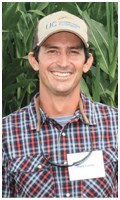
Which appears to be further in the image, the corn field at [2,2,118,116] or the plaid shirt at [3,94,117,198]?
the corn field at [2,2,118,116]

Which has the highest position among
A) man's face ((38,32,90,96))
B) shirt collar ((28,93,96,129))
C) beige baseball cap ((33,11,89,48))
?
beige baseball cap ((33,11,89,48))

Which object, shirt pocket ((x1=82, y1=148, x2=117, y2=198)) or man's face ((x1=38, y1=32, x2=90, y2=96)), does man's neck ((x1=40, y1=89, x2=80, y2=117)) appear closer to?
man's face ((x1=38, y1=32, x2=90, y2=96))

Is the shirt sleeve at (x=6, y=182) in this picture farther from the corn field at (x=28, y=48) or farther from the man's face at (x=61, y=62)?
the corn field at (x=28, y=48)

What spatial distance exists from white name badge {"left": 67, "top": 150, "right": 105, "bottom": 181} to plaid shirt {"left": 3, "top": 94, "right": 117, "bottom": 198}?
0.01 meters

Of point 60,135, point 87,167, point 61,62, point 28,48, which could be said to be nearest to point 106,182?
point 87,167

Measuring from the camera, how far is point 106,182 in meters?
1.21

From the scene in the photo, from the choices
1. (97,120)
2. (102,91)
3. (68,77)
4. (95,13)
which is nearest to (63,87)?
(68,77)

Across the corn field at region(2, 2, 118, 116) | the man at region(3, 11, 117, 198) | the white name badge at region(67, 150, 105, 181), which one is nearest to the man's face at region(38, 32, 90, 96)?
the man at region(3, 11, 117, 198)

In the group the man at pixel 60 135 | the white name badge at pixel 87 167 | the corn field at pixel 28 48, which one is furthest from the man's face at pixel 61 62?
the corn field at pixel 28 48

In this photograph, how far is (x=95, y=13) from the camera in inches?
79.8

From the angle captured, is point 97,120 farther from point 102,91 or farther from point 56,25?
point 102,91

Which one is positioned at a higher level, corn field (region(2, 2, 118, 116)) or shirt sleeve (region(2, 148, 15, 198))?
corn field (region(2, 2, 118, 116))

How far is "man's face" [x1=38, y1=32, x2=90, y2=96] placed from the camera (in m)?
1.16

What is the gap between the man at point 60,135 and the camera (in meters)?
1.17
